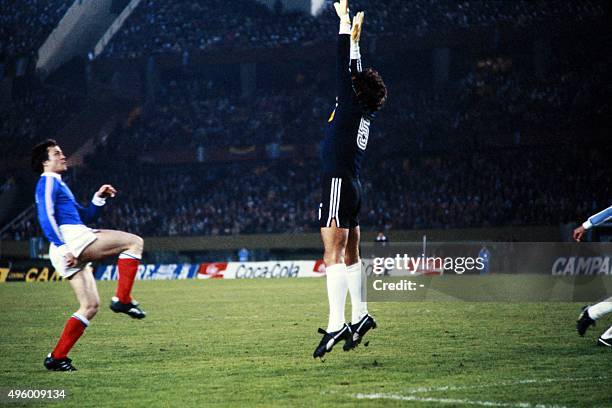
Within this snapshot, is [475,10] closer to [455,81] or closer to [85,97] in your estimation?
[455,81]

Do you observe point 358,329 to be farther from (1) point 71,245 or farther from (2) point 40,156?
(2) point 40,156

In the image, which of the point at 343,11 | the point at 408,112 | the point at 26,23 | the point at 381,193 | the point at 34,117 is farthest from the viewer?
the point at 26,23

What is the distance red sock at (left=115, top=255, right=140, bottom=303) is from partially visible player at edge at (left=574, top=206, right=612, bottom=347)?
16.2 ft

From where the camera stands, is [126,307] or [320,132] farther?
[320,132]

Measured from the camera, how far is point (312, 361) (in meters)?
8.89

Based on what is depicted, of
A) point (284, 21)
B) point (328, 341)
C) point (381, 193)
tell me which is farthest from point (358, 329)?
point (284, 21)

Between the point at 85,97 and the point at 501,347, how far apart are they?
151 ft

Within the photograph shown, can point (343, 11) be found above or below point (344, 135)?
above

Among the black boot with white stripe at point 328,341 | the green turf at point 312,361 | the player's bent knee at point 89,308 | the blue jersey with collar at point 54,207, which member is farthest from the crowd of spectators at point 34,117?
the black boot with white stripe at point 328,341

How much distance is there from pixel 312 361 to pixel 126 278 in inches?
88.7

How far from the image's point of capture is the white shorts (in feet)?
28.8

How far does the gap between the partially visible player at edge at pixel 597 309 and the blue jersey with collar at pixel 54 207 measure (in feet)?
18.1

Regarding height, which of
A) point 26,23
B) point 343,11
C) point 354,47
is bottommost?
point 354,47

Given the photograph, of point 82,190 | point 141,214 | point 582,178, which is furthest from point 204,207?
point 582,178
